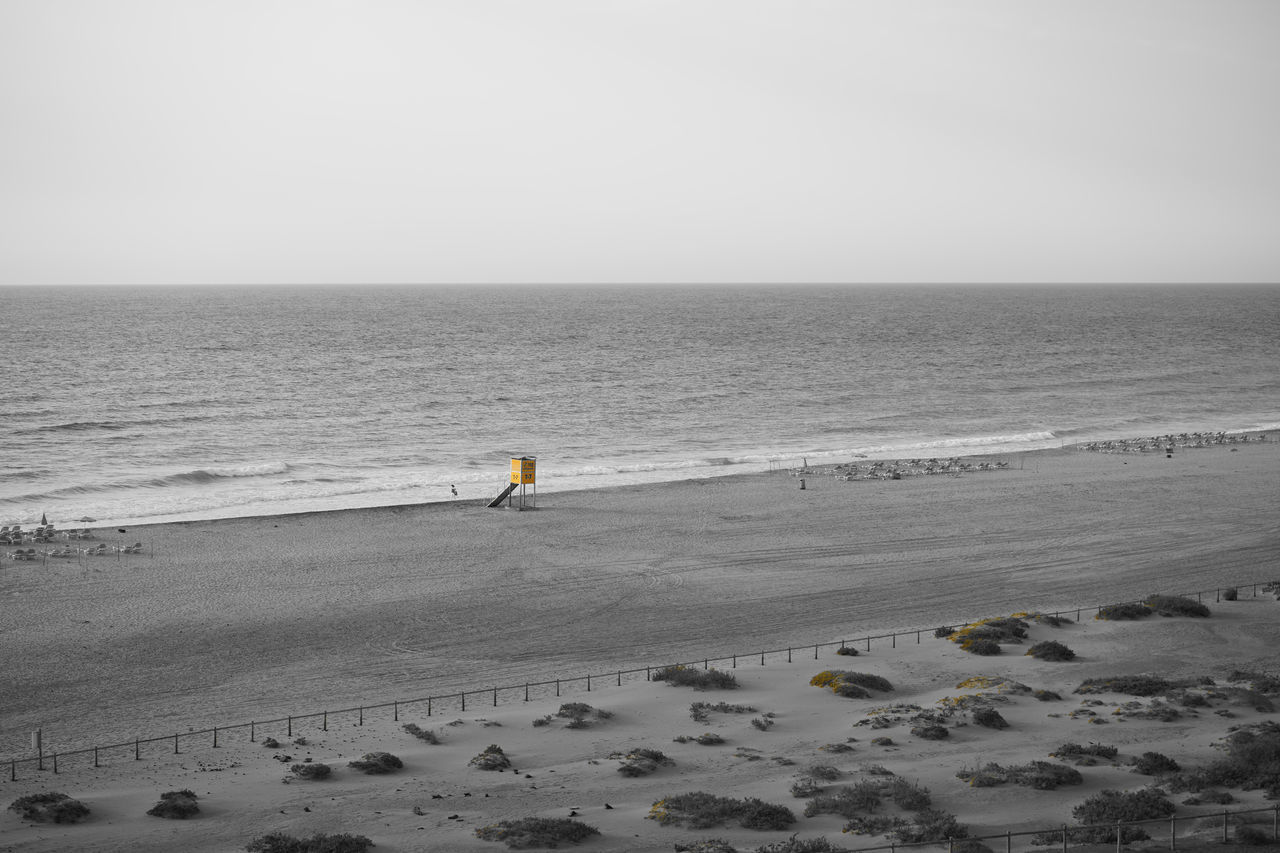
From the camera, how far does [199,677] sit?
2728 centimetres

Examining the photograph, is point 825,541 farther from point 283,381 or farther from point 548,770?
point 283,381

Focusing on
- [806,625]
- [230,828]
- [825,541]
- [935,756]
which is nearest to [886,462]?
[825,541]

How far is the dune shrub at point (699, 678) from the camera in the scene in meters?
26.2

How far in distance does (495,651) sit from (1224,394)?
8329cm

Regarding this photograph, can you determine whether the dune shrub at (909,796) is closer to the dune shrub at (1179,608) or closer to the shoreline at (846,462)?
the dune shrub at (1179,608)

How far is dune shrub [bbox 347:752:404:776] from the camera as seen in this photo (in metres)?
21.0

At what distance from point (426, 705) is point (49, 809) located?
8641 mm

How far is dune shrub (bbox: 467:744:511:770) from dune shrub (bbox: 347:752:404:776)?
1.53 meters

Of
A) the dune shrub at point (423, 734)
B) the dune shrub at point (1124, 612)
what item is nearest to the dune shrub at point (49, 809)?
the dune shrub at point (423, 734)

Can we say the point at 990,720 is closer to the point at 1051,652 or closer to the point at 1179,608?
the point at 1051,652

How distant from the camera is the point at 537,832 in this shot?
18.0 meters

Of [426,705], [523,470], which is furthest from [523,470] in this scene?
[426,705]

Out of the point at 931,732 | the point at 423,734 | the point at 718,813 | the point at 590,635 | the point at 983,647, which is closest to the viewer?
the point at 718,813

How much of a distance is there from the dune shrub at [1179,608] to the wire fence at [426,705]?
168 cm
